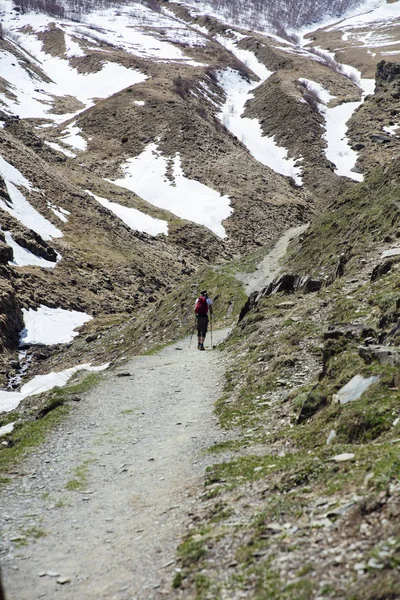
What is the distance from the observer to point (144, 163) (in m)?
97.9

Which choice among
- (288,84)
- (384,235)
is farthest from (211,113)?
(384,235)

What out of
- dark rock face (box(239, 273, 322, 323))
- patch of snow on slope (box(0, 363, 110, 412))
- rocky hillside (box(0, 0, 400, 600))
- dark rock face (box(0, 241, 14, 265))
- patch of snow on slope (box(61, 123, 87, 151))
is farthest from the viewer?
patch of snow on slope (box(61, 123, 87, 151))

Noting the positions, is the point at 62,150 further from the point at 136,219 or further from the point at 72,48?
the point at 72,48

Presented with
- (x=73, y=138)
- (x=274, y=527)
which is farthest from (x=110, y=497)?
(x=73, y=138)

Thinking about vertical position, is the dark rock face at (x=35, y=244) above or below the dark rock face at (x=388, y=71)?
below

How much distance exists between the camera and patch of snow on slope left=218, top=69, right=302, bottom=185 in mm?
117312

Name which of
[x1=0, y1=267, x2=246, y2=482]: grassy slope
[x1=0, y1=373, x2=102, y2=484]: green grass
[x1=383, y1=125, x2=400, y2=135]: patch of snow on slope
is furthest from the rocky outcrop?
[x1=0, y1=373, x2=102, y2=484]: green grass

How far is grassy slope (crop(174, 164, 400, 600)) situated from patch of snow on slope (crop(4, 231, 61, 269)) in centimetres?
3372

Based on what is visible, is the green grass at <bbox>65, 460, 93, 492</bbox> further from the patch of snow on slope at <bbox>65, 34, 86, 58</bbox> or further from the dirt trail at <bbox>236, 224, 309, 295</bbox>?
the patch of snow on slope at <bbox>65, 34, 86, 58</bbox>

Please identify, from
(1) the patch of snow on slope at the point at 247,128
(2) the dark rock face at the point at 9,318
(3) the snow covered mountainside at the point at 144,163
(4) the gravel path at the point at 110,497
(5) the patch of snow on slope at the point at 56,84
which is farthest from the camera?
(5) the patch of snow on slope at the point at 56,84

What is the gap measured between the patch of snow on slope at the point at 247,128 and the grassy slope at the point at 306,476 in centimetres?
9608

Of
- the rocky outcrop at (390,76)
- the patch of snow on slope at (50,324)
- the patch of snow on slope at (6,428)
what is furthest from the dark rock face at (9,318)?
the rocky outcrop at (390,76)

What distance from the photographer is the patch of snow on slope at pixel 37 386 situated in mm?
26411

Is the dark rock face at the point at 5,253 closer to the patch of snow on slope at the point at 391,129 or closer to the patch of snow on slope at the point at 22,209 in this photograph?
the patch of snow on slope at the point at 22,209
